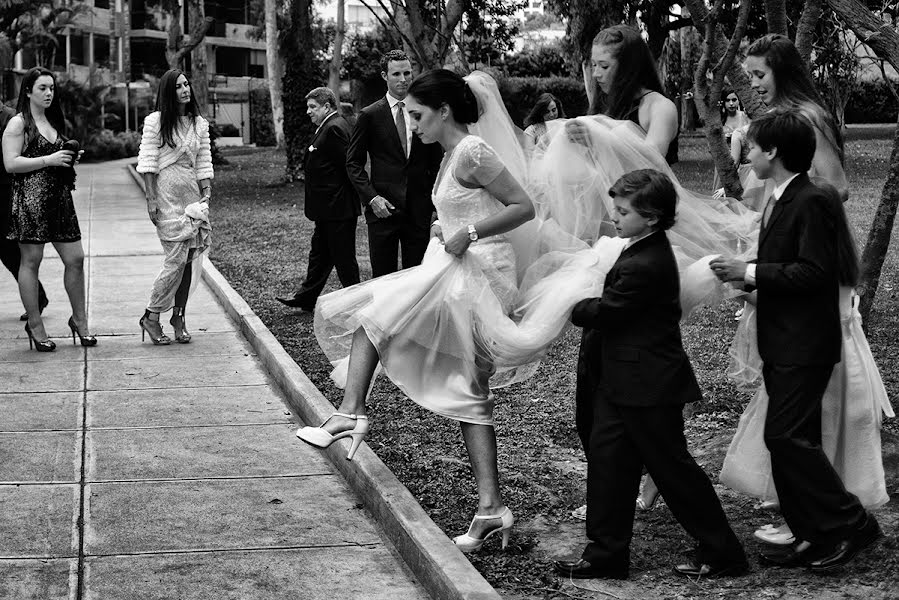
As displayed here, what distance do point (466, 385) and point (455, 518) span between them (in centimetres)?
80

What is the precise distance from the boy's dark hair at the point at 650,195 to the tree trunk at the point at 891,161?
9.14 feet

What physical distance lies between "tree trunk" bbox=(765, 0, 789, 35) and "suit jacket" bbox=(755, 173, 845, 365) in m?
3.29

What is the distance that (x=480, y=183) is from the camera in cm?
487

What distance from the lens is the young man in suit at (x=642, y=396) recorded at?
4.30 metres

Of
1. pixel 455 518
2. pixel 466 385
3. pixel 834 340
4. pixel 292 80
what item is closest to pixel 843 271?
pixel 834 340

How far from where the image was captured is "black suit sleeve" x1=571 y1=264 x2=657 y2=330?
168 inches

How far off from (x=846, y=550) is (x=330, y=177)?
6.79 metres

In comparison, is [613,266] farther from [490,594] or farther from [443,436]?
[443,436]

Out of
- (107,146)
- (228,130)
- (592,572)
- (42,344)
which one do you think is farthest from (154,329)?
(228,130)

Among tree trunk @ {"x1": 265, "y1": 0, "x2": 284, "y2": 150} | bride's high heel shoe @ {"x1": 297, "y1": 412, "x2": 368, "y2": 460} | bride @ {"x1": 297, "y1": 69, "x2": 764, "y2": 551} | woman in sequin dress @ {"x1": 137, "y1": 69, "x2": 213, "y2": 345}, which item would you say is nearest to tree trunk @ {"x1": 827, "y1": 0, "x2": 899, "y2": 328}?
bride @ {"x1": 297, "y1": 69, "x2": 764, "y2": 551}

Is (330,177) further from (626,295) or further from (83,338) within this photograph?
(626,295)

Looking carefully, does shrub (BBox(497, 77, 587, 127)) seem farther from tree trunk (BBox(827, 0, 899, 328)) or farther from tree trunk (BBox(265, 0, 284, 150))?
tree trunk (BBox(827, 0, 899, 328))

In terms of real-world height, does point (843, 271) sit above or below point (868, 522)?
above

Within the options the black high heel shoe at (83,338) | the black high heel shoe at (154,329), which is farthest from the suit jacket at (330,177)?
the black high heel shoe at (83,338)
